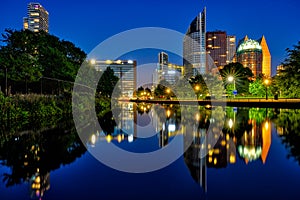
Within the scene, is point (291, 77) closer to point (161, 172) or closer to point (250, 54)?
point (161, 172)

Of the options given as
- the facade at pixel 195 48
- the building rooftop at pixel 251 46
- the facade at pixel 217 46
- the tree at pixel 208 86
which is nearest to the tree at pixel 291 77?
the tree at pixel 208 86

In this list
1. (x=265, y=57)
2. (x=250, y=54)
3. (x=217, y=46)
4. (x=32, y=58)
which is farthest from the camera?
(x=217, y=46)

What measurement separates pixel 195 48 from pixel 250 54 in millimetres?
33139

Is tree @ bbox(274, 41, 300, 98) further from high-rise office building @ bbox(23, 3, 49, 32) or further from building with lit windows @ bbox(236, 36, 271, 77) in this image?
high-rise office building @ bbox(23, 3, 49, 32)

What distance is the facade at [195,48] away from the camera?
504 ft

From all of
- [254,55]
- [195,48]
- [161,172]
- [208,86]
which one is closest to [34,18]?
[195,48]

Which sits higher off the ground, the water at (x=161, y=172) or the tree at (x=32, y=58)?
the tree at (x=32, y=58)

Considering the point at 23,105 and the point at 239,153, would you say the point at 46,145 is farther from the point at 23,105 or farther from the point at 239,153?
the point at 23,105

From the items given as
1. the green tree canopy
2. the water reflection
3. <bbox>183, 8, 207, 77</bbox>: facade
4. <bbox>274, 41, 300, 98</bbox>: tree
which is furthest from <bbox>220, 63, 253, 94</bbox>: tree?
<bbox>183, 8, 207, 77</bbox>: facade

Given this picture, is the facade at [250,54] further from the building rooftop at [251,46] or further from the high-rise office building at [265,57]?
the high-rise office building at [265,57]

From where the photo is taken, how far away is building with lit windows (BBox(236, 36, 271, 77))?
114m

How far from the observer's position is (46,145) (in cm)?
936

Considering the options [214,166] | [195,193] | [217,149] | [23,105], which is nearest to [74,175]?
[195,193]

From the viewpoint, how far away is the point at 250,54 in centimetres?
13575
